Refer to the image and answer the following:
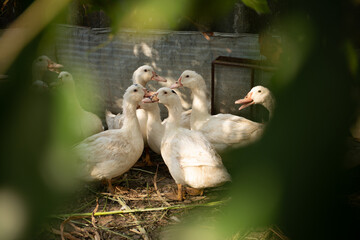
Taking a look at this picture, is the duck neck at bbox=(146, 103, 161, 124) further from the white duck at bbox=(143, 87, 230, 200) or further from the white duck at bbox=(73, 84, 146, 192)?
the white duck at bbox=(143, 87, 230, 200)

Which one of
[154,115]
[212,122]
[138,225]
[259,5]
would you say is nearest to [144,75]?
[154,115]

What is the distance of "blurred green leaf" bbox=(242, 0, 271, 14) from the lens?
39 centimetres

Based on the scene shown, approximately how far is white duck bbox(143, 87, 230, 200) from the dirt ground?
0.17 m

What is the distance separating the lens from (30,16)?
35 centimetres

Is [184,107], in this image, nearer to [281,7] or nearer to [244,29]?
[244,29]

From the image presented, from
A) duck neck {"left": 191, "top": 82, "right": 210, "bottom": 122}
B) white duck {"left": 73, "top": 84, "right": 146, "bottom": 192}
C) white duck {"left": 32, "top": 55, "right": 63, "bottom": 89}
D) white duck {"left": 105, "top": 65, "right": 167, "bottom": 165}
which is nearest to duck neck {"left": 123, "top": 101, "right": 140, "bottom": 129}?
white duck {"left": 73, "top": 84, "right": 146, "bottom": 192}

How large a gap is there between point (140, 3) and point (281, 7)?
13 centimetres

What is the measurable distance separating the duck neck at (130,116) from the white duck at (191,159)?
0.39m

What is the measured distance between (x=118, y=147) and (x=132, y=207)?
1.96ft

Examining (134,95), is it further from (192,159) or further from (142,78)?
(192,159)

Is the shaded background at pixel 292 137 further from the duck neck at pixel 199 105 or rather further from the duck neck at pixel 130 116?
the duck neck at pixel 199 105

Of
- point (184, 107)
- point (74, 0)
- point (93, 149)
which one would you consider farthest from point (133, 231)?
point (74, 0)

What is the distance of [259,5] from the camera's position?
0.41 metres

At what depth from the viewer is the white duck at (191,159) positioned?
359 centimetres
